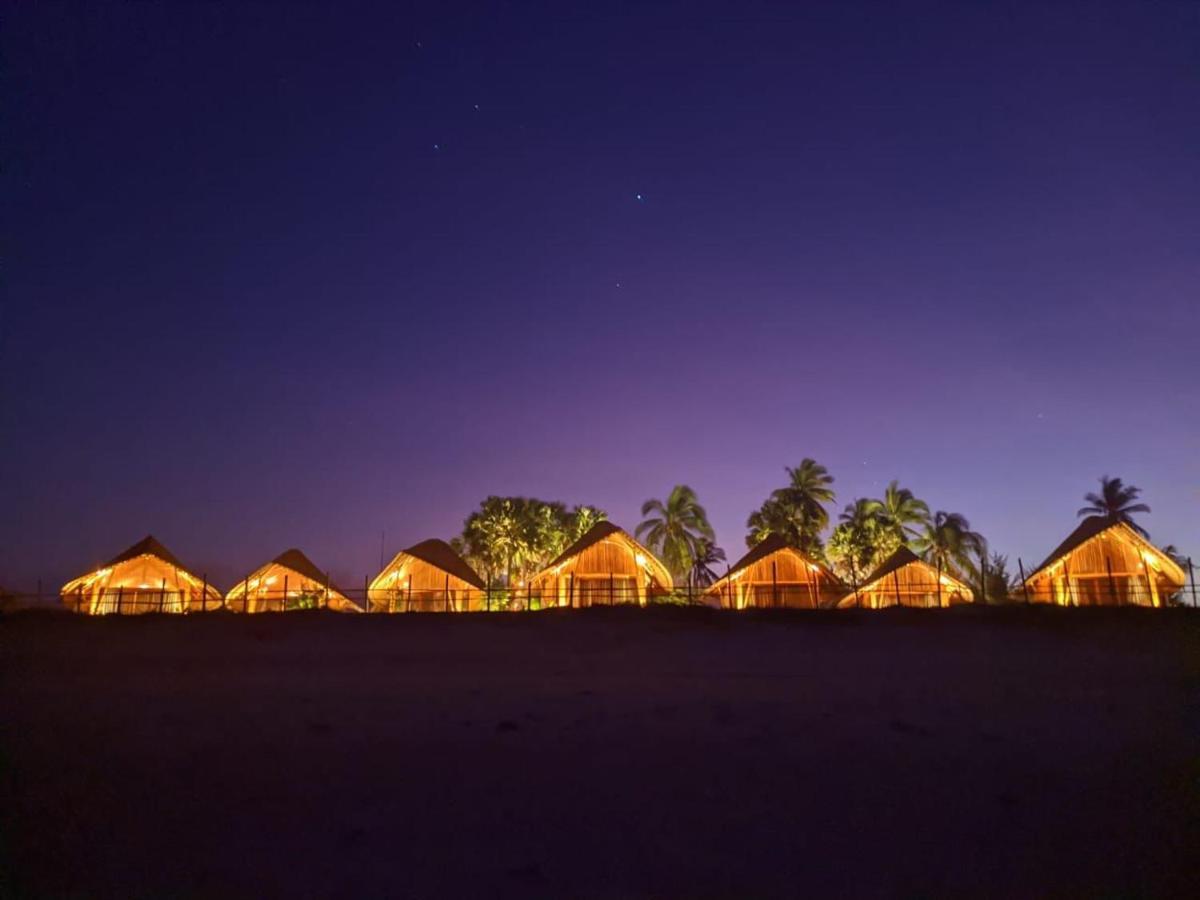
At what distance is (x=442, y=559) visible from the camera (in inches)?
1230

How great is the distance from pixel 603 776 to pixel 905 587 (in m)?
24.9

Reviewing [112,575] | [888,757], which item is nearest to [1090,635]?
A: [888,757]

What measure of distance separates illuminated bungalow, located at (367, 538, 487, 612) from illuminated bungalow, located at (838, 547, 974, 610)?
14408 mm

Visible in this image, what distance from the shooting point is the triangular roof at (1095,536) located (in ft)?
83.2

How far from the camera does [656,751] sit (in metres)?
7.56

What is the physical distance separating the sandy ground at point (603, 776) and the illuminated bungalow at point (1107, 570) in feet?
48.2

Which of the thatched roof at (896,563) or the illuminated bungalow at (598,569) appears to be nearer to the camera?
the illuminated bungalow at (598,569)

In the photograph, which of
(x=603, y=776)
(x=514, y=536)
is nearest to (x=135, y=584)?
(x=514, y=536)

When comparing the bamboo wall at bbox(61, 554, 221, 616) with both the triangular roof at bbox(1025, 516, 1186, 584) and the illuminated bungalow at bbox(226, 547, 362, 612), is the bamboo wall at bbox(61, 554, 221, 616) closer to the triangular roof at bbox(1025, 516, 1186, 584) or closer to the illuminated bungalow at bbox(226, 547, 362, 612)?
the illuminated bungalow at bbox(226, 547, 362, 612)

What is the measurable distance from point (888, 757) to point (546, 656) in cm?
633

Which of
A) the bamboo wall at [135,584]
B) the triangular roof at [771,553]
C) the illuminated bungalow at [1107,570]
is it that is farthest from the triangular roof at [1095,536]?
the bamboo wall at [135,584]

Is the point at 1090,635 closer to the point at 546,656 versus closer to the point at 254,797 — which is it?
the point at 546,656

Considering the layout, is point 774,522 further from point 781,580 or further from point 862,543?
point 781,580

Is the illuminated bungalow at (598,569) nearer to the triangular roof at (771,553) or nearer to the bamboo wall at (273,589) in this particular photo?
the triangular roof at (771,553)
